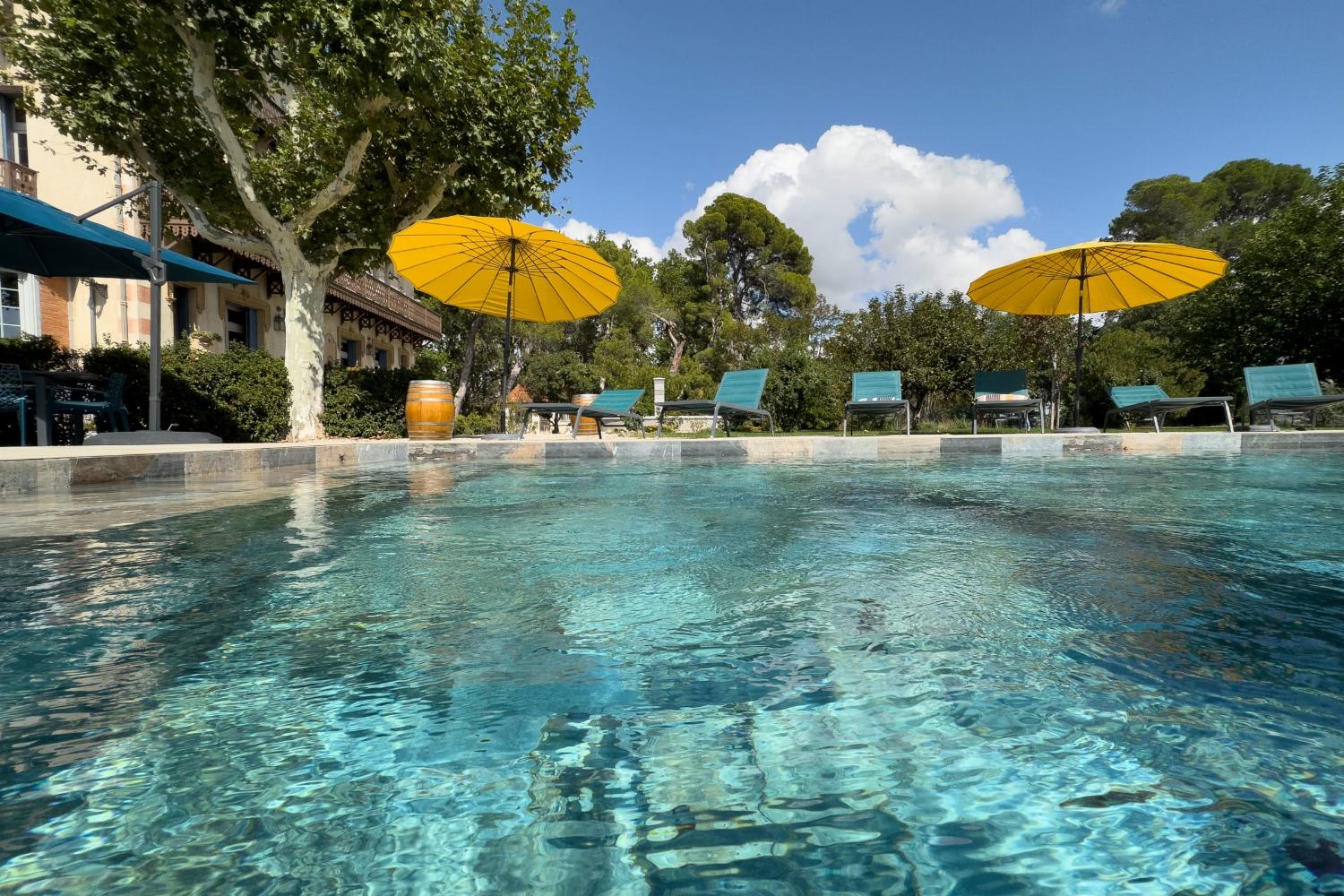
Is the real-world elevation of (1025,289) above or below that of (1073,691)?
above

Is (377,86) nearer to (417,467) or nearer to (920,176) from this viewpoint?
(417,467)

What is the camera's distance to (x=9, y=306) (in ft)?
37.1

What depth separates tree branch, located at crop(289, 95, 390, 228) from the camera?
30.4 ft

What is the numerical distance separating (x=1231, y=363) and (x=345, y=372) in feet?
73.8

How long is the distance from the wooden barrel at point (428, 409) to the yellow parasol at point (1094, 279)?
8.81m

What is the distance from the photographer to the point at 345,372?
456 inches

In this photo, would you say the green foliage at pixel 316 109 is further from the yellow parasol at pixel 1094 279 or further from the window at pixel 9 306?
the yellow parasol at pixel 1094 279

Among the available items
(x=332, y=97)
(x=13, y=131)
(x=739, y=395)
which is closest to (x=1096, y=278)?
(x=739, y=395)

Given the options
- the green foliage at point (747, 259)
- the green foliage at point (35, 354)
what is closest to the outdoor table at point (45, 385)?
Result: the green foliage at point (35, 354)

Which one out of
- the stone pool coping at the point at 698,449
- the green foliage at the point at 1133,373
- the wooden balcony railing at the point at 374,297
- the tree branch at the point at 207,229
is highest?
the wooden balcony railing at the point at 374,297

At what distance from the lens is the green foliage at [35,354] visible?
308 inches

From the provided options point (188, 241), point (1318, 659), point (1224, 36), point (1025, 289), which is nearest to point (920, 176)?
point (1224, 36)

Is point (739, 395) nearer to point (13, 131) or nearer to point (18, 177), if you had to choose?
point (18, 177)

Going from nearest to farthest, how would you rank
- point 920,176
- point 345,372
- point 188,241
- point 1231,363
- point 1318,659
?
point 1318,659 → point 345,372 → point 188,241 → point 1231,363 → point 920,176
